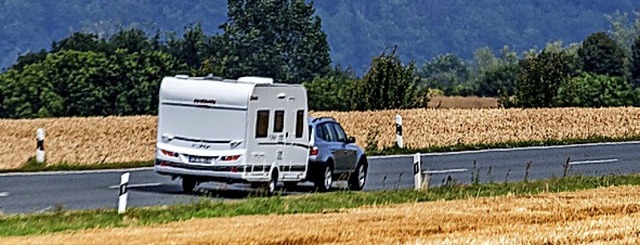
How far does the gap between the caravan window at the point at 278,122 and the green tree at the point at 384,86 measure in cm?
2864

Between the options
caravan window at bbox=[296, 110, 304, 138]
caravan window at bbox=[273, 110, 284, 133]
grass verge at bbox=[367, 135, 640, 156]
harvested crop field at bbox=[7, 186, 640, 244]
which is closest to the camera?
harvested crop field at bbox=[7, 186, 640, 244]

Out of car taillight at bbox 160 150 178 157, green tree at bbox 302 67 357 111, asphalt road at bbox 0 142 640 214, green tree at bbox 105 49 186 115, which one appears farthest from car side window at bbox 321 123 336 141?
green tree at bbox 105 49 186 115

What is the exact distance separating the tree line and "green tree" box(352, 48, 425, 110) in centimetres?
4

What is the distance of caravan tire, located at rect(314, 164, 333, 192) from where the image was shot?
1068 inches

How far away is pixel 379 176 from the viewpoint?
3105 cm

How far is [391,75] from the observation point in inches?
2189

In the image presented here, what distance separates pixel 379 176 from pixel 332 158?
3812mm

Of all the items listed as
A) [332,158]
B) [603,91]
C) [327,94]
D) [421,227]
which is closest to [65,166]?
[332,158]

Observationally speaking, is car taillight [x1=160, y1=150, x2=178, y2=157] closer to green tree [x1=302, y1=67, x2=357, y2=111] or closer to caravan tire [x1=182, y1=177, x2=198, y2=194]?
caravan tire [x1=182, y1=177, x2=198, y2=194]

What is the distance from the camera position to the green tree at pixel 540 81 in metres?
57.2

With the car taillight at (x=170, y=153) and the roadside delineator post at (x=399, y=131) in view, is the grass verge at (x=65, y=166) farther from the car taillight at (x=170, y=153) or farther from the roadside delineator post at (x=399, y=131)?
the roadside delineator post at (x=399, y=131)

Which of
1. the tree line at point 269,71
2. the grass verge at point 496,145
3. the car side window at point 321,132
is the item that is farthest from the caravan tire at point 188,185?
the tree line at point 269,71

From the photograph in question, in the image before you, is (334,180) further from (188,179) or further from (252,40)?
(252,40)

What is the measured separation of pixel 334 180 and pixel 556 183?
14.4 ft
